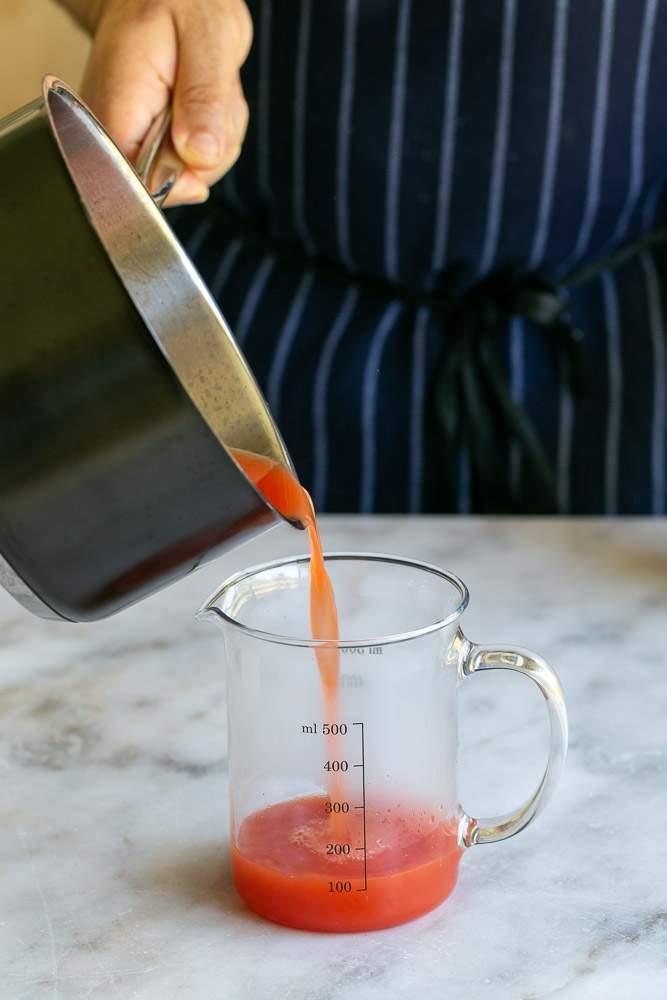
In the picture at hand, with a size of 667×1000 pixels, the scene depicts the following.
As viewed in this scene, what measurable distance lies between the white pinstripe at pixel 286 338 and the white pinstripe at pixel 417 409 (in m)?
0.14

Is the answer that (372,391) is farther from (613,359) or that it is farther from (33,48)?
(33,48)

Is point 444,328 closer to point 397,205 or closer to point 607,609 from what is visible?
point 397,205

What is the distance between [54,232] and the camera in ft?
2.22

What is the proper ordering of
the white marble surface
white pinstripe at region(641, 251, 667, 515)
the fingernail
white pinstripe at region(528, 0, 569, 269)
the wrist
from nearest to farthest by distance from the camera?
the white marble surface → the fingernail → the wrist → white pinstripe at region(528, 0, 569, 269) → white pinstripe at region(641, 251, 667, 515)

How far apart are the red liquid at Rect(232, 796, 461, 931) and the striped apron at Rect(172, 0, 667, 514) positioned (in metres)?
0.90

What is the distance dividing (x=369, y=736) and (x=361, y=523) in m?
0.66

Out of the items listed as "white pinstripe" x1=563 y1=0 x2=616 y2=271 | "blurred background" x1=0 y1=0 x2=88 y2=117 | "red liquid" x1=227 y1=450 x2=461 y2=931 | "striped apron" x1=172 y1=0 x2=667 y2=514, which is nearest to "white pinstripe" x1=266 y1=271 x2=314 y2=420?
"striped apron" x1=172 y1=0 x2=667 y2=514

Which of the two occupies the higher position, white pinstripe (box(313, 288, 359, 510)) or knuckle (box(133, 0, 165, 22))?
knuckle (box(133, 0, 165, 22))

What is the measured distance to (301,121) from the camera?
1.51 metres

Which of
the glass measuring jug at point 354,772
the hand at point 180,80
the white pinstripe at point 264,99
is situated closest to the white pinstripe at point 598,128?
the white pinstripe at point 264,99

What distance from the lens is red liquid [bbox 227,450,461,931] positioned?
0.76 m

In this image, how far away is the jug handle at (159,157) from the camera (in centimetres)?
103

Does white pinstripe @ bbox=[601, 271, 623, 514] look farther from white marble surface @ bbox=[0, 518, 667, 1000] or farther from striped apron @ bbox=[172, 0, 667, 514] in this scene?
white marble surface @ bbox=[0, 518, 667, 1000]

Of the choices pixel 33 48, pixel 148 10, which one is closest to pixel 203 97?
pixel 148 10
